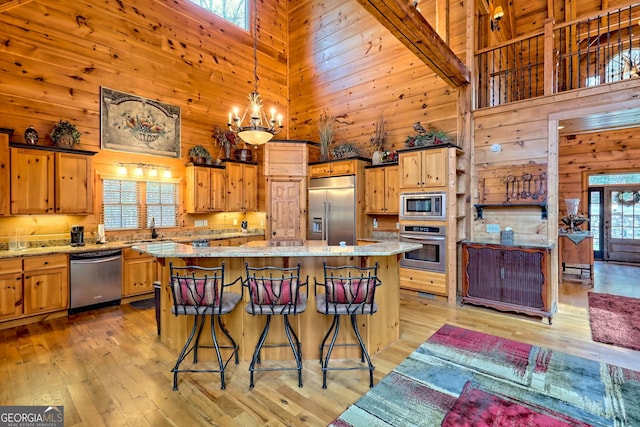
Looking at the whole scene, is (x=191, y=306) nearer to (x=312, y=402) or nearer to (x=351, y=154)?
(x=312, y=402)

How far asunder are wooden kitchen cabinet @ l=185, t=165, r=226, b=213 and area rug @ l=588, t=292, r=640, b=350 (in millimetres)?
5960

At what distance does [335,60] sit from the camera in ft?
21.9

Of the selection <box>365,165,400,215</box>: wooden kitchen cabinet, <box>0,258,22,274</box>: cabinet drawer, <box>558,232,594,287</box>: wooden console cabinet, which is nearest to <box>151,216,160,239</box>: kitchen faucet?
<box>0,258,22,274</box>: cabinet drawer

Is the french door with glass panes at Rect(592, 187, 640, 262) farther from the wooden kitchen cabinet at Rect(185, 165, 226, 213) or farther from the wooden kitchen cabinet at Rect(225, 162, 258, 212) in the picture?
the wooden kitchen cabinet at Rect(185, 165, 226, 213)

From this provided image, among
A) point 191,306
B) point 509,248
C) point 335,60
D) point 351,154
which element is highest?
point 335,60

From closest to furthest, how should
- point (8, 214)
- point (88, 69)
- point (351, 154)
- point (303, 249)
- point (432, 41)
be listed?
point (303, 249) < point (432, 41) < point (8, 214) < point (88, 69) < point (351, 154)

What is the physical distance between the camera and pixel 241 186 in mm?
6438

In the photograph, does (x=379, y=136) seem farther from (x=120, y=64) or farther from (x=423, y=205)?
(x=120, y=64)

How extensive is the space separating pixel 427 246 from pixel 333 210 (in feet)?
6.17

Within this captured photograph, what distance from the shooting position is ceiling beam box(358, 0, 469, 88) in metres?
2.76

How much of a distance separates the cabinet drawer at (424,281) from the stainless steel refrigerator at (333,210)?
1140 mm

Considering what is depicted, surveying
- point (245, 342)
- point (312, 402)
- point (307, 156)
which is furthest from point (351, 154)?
point (312, 402)

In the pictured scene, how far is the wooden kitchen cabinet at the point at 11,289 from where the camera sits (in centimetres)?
363

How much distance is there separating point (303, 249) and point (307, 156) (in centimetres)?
371
